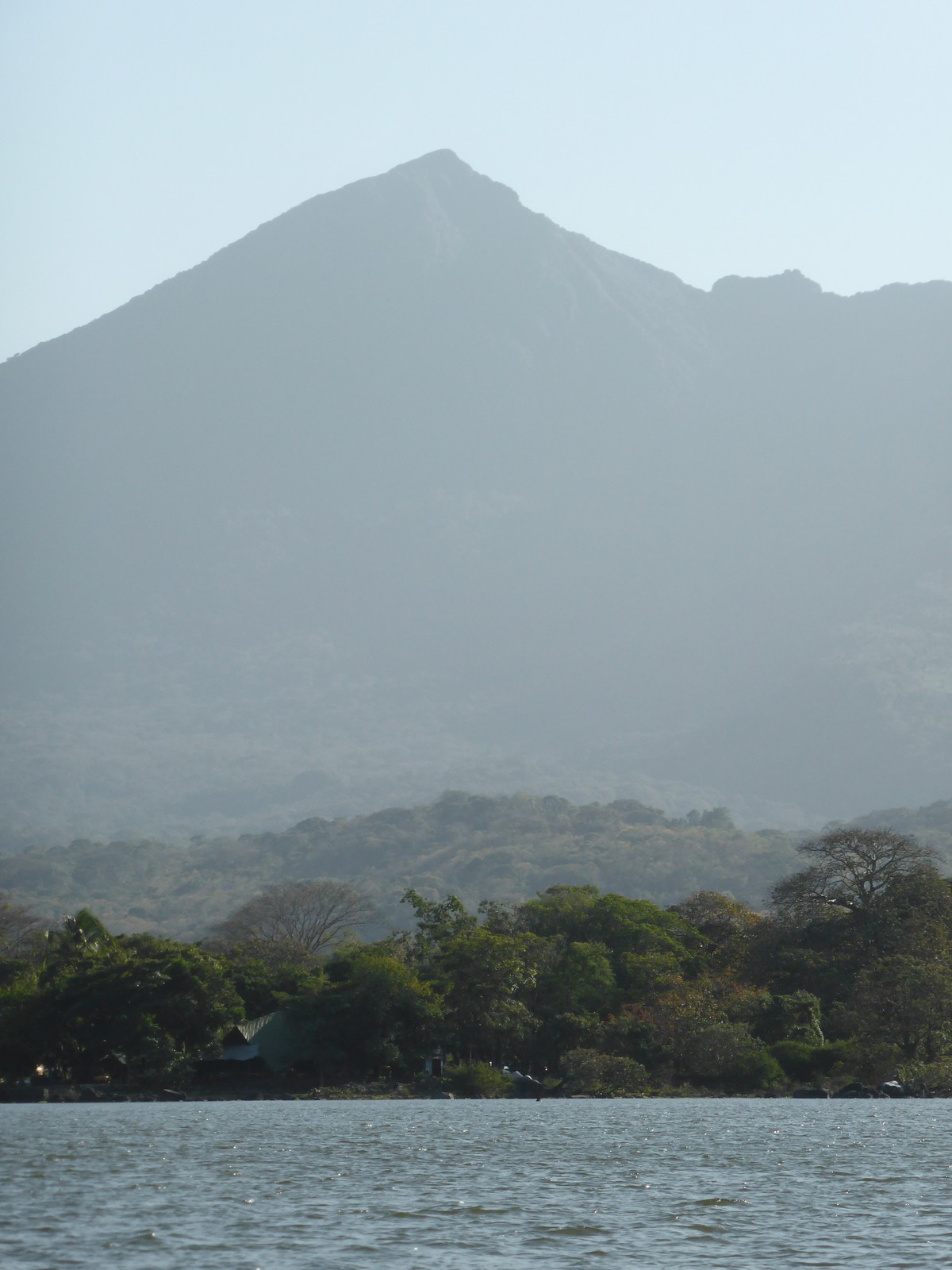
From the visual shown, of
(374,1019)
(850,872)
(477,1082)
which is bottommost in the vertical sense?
(477,1082)

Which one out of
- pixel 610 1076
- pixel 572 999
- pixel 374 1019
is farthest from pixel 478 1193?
pixel 572 999

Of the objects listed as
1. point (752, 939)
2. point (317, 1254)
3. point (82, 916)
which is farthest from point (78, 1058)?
point (317, 1254)

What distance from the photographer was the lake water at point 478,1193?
77.8 ft

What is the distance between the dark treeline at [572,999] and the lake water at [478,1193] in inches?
554

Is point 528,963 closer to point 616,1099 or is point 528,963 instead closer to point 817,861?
point 616,1099

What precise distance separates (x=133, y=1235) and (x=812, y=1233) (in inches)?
427

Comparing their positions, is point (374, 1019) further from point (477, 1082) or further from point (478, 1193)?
Result: point (478, 1193)

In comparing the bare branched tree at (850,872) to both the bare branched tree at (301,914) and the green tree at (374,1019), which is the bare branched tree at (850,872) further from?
the bare branched tree at (301,914)

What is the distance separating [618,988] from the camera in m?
78.7

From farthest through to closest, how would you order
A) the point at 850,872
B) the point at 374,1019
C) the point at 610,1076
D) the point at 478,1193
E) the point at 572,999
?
the point at 850,872 → the point at 572,999 → the point at 374,1019 → the point at 610,1076 → the point at 478,1193

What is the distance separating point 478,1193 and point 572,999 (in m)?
45.5

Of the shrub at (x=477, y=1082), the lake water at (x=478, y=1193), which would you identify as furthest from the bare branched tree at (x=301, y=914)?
the lake water at (x=478, y=1193)

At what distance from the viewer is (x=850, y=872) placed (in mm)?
87312

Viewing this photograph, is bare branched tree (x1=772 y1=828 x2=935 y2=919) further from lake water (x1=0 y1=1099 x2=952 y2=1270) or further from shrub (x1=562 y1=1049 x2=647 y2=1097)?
lake water (x1=0 y1=1099 x2=952 y2=1270)
